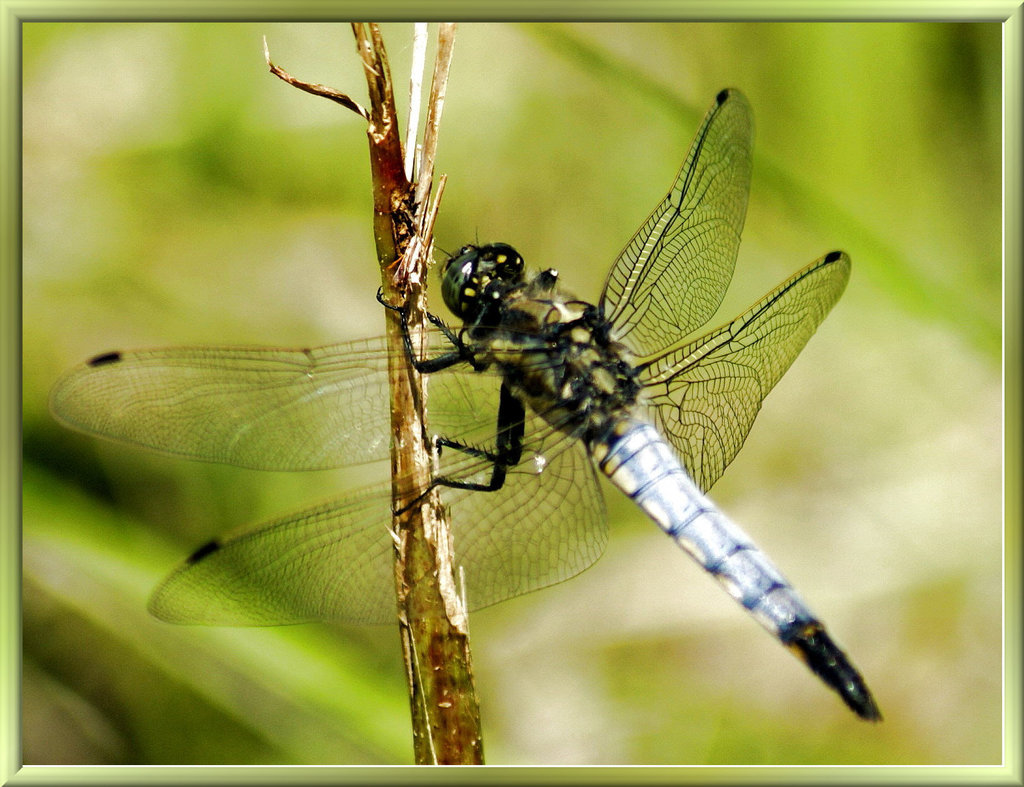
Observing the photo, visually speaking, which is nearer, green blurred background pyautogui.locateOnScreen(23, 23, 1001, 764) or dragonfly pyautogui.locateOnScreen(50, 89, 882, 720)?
dragonfly pyautogui.locateOnScreen(50, 89, 882, 720)

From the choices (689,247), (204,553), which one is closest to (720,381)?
(689,247)

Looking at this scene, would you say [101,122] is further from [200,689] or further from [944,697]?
[944,697]

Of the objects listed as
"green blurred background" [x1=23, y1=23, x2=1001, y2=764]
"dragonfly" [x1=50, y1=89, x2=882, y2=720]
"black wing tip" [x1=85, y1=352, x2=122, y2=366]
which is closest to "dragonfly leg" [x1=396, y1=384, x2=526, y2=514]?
"dragonfly" [x1=50, y1=89, x2=882, y2=720]

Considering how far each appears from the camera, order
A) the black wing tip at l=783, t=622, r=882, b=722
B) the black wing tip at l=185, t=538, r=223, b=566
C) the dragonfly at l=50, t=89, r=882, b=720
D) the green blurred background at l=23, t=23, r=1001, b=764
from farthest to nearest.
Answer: the green blurred background at l=23, t=23, r=1001, b=764 < the black wing tip at l=783, t=622, r=882, b=722 < the dragonfly at l=50, t=89, r=882, b=720 < the black wing tip at l=185, t=538, r=223, b=566

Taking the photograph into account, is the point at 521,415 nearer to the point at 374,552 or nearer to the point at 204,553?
the point at 374,552

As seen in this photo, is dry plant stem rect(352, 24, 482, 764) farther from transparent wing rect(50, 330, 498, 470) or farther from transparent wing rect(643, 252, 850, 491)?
transparent wing rect(643, 252, 850, 491)

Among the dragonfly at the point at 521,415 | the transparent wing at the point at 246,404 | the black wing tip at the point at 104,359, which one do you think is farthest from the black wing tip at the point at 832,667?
the black wing tip at the point at 104,359

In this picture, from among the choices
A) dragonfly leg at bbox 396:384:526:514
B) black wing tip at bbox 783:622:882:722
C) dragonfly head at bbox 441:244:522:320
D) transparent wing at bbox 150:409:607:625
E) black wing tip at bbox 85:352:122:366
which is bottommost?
black wing tip at bbox 783:622:882:722
